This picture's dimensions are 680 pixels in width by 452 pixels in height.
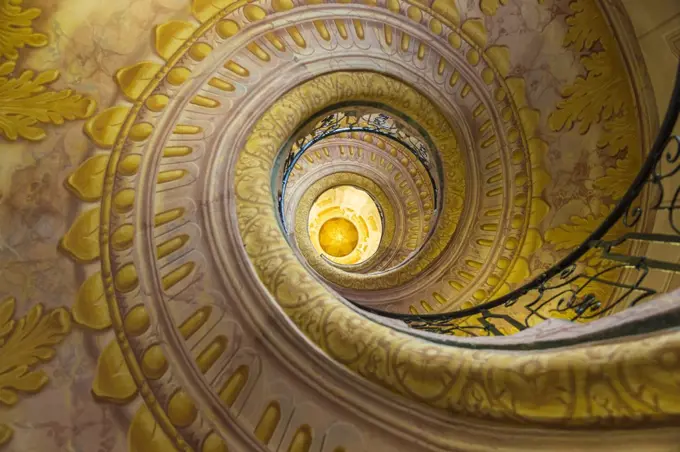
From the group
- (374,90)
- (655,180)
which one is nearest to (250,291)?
(655,180)

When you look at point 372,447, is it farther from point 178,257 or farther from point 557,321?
point 178,257

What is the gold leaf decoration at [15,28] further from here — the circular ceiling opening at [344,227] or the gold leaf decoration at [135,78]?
the circular ceiling opening at [344,227]

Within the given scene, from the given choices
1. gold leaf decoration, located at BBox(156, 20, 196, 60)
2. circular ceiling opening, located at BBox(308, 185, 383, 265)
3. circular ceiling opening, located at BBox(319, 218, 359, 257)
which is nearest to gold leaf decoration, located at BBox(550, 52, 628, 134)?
gold leaf decoration, located at BBox(156, 20, 196, 60)

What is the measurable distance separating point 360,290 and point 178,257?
3795mm

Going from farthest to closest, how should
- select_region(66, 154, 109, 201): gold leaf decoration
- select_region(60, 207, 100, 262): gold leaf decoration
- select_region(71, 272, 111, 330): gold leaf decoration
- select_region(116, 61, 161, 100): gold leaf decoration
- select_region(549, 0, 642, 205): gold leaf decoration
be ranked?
1. select_region(549, 0, 642, 205): gold leaf decoration
2. select_region(116, 61, 161, 100): gold leaf decoration
3. select_region(66, 154, 109, 201): gold leaf decoration
4. select_region(60, 207, 100, 262): gold leaf decoration
5. select_region(71, 272, 111, 330): gold leaf decoration

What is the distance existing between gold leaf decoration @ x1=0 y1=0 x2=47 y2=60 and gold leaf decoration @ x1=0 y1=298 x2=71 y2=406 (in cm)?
133

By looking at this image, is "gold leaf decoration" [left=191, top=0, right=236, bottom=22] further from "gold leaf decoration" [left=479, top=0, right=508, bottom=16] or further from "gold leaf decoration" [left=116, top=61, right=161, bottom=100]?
"gold leaf decoration" [left=479, top=0, right=508, bottom=16]

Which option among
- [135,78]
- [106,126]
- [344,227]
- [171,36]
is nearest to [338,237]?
[344,227]

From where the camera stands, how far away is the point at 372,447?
1607 millimetres

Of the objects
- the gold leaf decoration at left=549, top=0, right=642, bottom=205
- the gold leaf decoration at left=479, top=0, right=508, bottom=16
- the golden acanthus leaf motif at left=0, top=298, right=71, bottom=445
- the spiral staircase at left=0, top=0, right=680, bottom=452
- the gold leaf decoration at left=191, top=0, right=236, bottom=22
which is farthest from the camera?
the gold leaf decoration at left=479, top=0, right=508, bottom=16

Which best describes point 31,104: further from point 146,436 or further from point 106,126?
point 146,436

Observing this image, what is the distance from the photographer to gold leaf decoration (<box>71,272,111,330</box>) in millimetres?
1838

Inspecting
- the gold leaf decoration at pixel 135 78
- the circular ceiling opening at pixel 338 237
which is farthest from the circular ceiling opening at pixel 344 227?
the gold leaf decoration at pixel 135 78

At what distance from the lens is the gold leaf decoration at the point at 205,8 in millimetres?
2857
